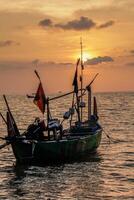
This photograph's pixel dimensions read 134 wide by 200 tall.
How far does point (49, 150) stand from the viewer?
37.2 meters

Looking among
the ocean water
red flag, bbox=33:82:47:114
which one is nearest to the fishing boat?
red flag, bbox=33:82:47:114

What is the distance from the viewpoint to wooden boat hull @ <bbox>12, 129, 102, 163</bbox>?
36.2m

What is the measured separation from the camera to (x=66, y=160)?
39625 millimetres

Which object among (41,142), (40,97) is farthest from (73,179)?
(40,97)

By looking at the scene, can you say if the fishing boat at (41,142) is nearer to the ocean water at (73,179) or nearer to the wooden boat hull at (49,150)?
the wooden boat hull at (49,150)

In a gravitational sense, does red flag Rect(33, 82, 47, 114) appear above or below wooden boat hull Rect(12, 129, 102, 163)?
above

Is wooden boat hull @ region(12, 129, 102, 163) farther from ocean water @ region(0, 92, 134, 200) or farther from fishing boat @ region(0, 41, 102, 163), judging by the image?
ocean water @ region(0, 92, 134, 200)

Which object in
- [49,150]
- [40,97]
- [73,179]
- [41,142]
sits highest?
[40,97]

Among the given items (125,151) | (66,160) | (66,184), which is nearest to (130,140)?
(125,151)

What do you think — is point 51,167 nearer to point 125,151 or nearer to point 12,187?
point 12,187

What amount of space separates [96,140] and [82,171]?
1014cm

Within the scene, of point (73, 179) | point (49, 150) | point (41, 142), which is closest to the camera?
point (73, 179)

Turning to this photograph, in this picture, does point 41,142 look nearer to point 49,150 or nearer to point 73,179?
point 49,150

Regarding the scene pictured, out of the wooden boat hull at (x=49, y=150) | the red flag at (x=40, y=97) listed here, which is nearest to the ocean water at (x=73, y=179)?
the wooden boat hull at (x=49, y=150)
